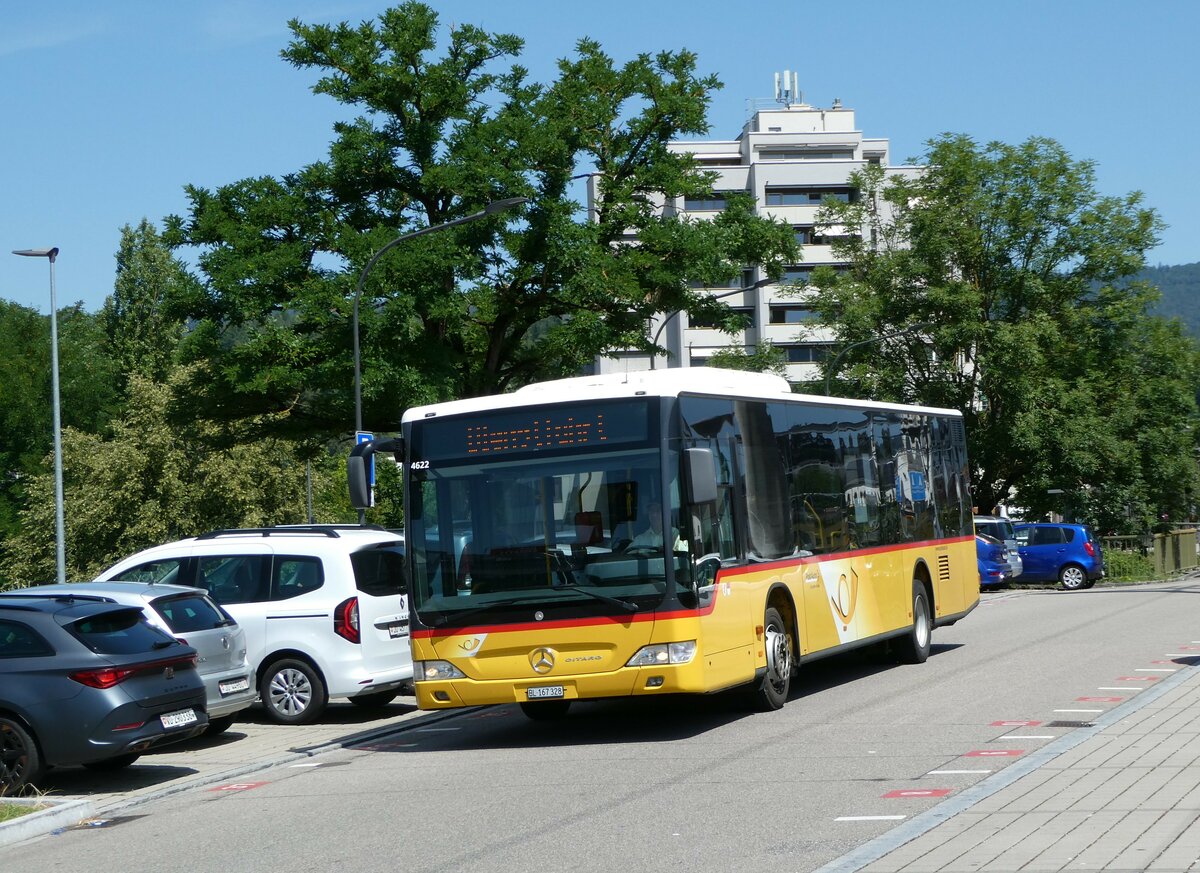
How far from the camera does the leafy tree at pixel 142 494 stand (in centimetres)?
6069

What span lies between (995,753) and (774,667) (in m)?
3.79

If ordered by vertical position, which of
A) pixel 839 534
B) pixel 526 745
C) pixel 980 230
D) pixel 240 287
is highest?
pixel 980 230

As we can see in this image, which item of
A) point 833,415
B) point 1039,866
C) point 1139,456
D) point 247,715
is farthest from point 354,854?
point 1139,456

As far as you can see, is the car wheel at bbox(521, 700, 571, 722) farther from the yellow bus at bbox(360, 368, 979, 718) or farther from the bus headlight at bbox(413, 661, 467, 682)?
the bus headlight at bbox(413, 661, 467, 682)

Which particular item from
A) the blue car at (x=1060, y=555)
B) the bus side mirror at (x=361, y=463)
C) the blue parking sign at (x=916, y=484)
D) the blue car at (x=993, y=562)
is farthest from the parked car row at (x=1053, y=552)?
the bus side mirror at (x=361, y=463)

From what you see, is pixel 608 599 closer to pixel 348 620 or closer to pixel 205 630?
pixel 348 620

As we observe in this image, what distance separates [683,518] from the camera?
13242 mm

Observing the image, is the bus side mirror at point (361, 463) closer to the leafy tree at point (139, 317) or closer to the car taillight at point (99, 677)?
the car taillight at point (99, 677)

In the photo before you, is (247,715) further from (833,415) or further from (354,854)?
(354,854)

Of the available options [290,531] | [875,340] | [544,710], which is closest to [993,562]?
[875,340]

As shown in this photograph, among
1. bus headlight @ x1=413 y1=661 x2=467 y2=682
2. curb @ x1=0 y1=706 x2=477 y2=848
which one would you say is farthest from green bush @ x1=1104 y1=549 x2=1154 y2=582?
bus headlight @ x1=413 y1=661 x2=467 y2=682

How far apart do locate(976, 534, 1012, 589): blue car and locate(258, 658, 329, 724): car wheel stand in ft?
91.0

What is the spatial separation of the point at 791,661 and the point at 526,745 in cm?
311

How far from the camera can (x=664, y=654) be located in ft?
42.8
